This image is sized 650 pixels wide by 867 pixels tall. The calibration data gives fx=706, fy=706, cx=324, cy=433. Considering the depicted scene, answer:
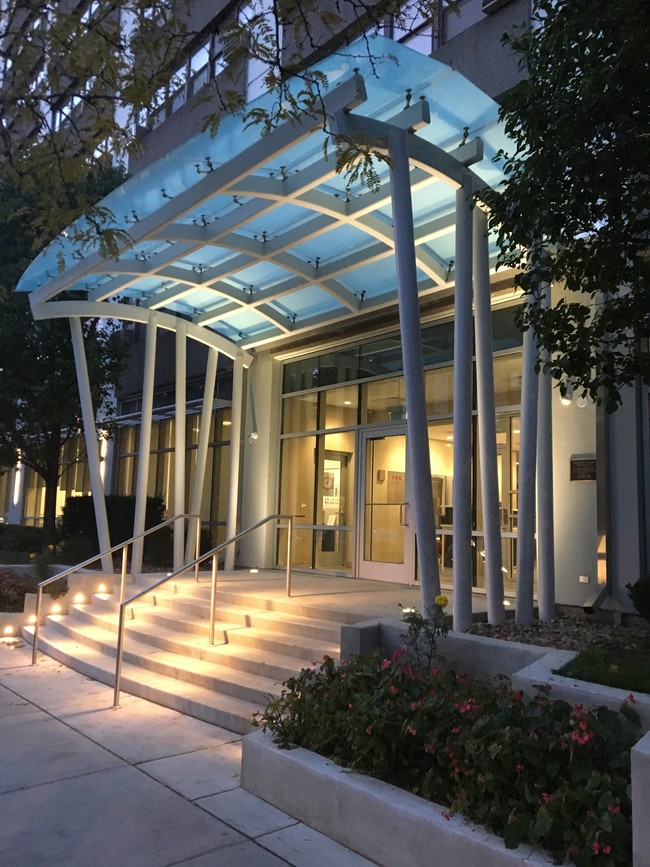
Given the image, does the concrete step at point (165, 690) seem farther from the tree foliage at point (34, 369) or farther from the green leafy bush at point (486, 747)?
the tree foliage at point (34, 369)

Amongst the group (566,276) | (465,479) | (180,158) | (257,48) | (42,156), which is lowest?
(465,479)

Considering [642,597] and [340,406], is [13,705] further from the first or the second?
[340,406]

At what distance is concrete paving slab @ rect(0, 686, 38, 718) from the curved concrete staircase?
34.0 inches

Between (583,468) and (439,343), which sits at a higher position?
(439,343)

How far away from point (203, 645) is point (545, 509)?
3.75 m

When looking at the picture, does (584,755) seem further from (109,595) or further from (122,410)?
(122,410)

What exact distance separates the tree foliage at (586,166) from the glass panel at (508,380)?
4693 millimetres

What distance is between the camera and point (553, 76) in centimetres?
459

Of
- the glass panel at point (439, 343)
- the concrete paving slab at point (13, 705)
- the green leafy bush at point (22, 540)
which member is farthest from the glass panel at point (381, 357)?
the green leafy bush at point (22, 540)

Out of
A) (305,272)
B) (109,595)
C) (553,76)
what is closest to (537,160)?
(553,76)

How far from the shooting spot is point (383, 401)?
11.8 meters

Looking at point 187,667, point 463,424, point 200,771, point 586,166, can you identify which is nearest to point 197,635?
point 187,667

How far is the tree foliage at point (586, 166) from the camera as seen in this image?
4.23 meters

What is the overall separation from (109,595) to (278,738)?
6.53 meters
